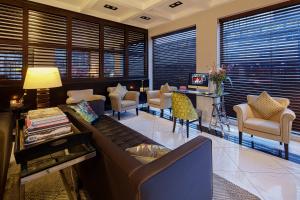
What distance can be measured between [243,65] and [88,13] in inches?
168

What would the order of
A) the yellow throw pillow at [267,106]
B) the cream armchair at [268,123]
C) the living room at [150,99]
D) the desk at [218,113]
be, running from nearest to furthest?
the living room at [150,99], the cream armchair at [268,123], the yellow throw pillow at [267,106], the desk at [218,113]

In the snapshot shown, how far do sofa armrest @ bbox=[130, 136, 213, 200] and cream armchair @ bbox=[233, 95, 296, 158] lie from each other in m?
1.98

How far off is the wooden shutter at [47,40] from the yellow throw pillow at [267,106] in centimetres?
456

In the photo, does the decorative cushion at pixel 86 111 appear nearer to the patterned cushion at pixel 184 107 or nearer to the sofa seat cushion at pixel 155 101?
the patterned cushion at pixel 184 107

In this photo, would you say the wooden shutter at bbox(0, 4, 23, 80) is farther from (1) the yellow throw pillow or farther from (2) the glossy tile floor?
(1) the yellow throw pillow

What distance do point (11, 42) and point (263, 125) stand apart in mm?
5275

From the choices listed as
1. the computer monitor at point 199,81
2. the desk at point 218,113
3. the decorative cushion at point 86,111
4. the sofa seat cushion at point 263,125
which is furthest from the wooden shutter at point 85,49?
the sofa seat cushion at point 263,125

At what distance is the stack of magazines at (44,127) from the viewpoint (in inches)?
53.5

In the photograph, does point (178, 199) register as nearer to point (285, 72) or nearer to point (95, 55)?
point (285, 72)

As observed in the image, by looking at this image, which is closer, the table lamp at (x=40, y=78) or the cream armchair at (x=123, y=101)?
the table lamp at (x=40, y=78)

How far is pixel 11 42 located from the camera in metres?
4.09

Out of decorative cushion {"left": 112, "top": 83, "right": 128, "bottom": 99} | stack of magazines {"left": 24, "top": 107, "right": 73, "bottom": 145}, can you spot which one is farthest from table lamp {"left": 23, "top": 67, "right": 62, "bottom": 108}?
decorative cushion {"left": 112, "top": 83, "right": 128, "bottom": 99}

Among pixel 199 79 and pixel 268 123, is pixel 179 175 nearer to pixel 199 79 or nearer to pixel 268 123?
pixel 268 123

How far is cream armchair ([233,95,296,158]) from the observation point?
2.70 metres
